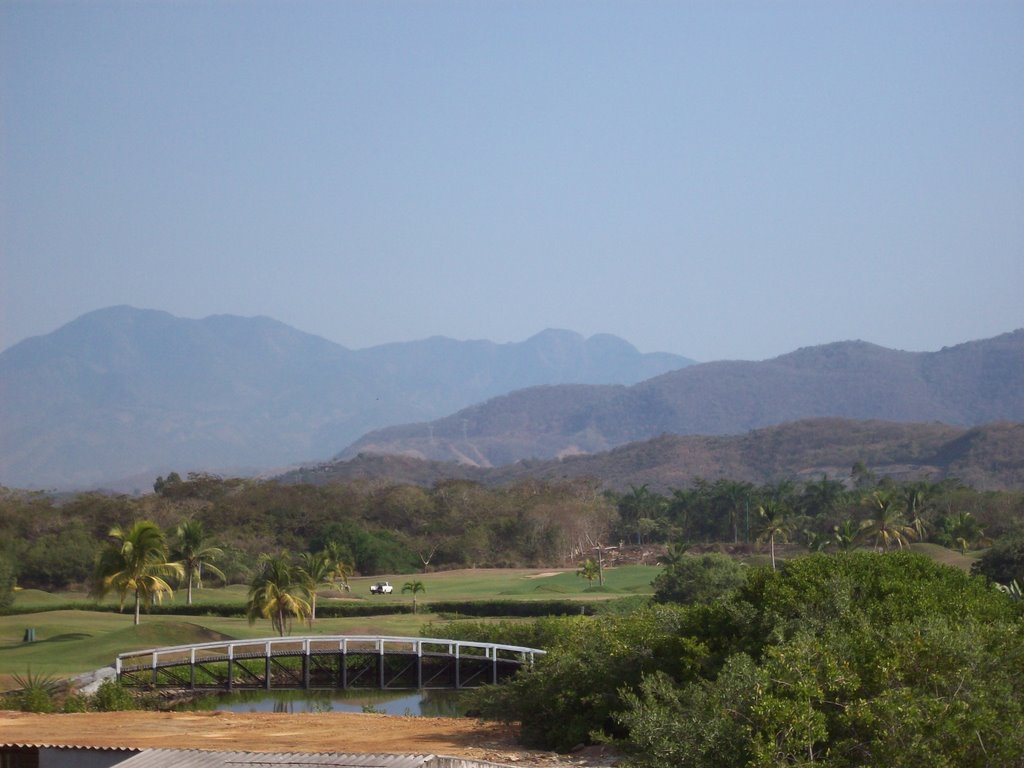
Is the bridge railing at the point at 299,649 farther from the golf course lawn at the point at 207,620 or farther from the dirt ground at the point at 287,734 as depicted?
the dirt ground at the point at 287,734

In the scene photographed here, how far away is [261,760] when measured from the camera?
54.3ft

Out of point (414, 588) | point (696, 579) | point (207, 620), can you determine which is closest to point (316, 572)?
point (207, 620)

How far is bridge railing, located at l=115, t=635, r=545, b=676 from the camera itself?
44.5 m

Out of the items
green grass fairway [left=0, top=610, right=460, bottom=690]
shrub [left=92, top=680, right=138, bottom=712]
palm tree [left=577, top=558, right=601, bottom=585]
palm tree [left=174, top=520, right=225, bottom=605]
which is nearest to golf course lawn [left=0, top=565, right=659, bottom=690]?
green grass fairway [left=0, top=610, right=460, bottom=690]

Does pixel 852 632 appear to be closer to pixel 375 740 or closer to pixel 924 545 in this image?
pixel 375 740

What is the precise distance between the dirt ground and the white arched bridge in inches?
464

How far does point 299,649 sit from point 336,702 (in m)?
3.02

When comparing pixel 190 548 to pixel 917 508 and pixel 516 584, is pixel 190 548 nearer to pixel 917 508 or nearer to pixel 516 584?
pixel 516 584

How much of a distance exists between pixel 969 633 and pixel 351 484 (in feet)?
Answer: 434

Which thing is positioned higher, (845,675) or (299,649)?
(845,675)

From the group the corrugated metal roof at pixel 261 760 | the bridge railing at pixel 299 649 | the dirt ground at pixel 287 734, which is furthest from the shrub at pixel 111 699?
the corrugated metal roof at pixel 261 760

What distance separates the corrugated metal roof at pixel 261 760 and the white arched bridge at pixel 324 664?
26772 millimetres

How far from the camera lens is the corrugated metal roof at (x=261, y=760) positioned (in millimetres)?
15688

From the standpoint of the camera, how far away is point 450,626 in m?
57.4
